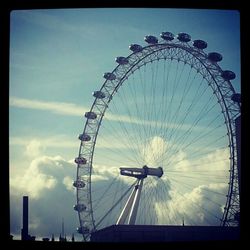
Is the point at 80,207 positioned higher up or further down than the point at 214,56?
further down

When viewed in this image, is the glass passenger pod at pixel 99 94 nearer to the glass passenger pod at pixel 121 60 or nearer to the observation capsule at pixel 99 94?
the observation capsule at pixel 99 94

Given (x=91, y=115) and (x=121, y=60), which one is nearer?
(x=121, y=60)

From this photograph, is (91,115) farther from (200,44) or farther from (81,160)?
(200,44)

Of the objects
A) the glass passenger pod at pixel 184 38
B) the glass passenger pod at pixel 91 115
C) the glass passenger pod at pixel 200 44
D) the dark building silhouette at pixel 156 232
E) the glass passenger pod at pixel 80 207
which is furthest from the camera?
the glass passenger pod at pixel 80 207

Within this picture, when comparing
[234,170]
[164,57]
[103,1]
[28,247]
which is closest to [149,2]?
[103,1]

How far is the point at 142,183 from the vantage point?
73.8 ft

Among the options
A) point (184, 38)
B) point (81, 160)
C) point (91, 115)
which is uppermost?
point (184, 38)

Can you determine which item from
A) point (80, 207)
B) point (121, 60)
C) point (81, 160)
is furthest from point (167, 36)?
point (80, 207)

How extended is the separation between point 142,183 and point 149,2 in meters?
16.9

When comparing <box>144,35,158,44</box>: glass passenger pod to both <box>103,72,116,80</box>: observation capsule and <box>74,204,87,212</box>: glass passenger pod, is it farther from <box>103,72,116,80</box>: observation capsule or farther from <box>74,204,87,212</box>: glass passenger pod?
<box>74,204,87,212</box>: glass passenger pod

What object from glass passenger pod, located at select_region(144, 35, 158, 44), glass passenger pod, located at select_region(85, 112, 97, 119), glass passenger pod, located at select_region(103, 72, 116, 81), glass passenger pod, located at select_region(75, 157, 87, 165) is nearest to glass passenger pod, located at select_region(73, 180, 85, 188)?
glass passenger pod, located at select_region(75, 157, 87, 165)

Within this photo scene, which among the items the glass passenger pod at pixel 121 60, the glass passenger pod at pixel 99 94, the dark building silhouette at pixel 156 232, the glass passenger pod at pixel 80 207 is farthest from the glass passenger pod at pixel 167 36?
the glass passenger pod at pixel 80 207
